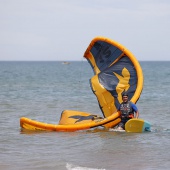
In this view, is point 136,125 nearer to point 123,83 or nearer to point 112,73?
point 123,83

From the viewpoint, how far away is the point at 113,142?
1212 cm

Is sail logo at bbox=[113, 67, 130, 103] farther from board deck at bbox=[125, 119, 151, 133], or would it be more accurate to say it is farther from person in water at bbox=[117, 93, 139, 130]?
board deck at bbox=[125, 119, 151, 133]

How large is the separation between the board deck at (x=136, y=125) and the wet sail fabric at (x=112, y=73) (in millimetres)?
1305

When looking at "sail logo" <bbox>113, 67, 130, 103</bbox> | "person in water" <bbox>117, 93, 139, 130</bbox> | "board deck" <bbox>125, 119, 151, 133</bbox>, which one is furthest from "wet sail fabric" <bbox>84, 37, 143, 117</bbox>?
"board deck" <bbox>125, 119, 151, 133</bbox>

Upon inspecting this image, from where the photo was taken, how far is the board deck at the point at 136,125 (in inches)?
513

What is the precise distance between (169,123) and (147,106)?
5.37 meters

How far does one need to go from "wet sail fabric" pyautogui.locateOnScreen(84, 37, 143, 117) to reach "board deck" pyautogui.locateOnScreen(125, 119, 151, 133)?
1305 mm

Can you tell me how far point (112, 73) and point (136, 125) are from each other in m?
2.49

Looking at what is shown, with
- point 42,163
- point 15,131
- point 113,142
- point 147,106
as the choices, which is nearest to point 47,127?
point 15,131

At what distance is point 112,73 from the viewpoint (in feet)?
49.4

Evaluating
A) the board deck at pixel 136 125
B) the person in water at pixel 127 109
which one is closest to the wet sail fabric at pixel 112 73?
the person in water at pixel 127 109

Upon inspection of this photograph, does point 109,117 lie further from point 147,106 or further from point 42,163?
point 147,106

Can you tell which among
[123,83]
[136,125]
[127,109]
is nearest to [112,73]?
[123,83]

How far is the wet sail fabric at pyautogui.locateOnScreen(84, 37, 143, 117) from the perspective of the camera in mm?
14547
